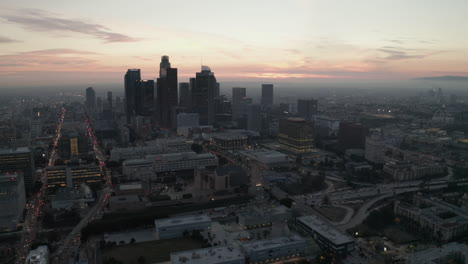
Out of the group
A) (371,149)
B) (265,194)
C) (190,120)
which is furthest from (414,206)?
(190,120)

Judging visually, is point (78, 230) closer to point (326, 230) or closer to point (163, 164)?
point (163, 164)

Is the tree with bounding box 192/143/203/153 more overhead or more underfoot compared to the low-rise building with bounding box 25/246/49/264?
more overhead

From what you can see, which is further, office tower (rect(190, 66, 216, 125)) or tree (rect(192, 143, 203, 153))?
office tower (rect(190, 66, 216, 125))

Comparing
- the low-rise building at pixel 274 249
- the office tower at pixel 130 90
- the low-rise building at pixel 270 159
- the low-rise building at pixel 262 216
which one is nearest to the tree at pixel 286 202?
the low-rise building at pixel 262 216

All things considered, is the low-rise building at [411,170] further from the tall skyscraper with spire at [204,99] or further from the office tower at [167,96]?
the office tower at [167,96]

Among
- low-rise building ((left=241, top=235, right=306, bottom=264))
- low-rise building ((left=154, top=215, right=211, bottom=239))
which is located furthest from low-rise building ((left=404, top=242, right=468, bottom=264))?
low-rise building ((left=154, top=215, right=211, bottom=239))

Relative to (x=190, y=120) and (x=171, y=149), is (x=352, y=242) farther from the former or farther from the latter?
(x=190, y=120)

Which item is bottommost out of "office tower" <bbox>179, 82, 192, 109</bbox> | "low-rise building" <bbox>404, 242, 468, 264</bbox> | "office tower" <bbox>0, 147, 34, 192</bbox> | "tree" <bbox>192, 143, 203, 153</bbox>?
"low-rise building" <bbox>404, 242, 468, 264</bbox>

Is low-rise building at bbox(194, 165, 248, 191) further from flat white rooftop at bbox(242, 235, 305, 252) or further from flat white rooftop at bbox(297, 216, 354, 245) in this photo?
flat white rooftop at bbox(242, 235, 305, 252)
